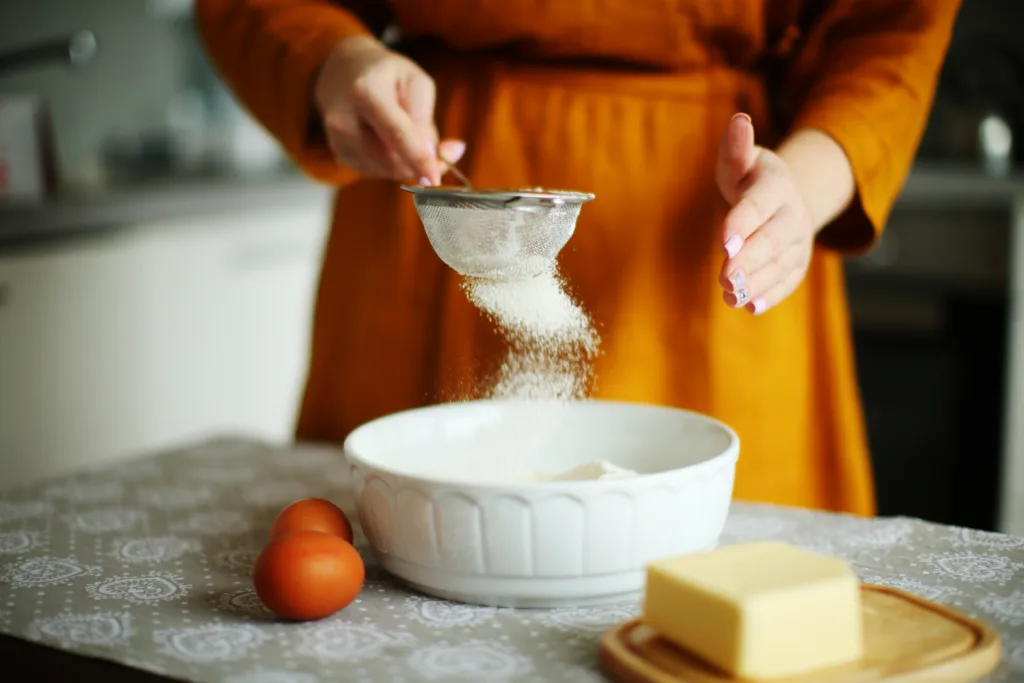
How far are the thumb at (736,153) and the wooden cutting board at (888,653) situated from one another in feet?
1.14

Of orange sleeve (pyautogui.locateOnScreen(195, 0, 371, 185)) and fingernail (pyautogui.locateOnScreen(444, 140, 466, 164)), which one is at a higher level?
orange sleeve (pyautogui.locateOnScreen(195, 0, 371, 185))

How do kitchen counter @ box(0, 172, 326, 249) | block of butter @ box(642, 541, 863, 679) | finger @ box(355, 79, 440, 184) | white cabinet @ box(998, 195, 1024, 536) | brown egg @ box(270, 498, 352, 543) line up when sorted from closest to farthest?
block of butter @ box(642, 541, 863, 679) < brown egg @ box(270, 498, 352, 543) < finger @ box(355, 79, 440, 184) < kitchen counter @ box(0, 172, 326, 249) < white cabinet @ box(998, 195, 1024, 536)

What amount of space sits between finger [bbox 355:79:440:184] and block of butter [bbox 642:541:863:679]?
1.36 feet

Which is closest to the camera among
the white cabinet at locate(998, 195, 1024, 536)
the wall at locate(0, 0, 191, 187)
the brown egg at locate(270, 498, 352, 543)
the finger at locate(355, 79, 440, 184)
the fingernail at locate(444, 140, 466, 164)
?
the brown egg at locate(270, 498, 352, 543)

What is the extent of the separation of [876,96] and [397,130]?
0.43 m

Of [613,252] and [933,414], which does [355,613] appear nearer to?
[613,252]

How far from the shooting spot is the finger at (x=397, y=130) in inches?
32.9

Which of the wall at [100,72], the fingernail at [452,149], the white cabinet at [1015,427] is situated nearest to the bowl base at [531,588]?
the fingernail at [452,149]

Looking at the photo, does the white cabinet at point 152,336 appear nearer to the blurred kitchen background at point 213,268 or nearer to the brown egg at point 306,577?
the blurred kitchen background at point 213,268

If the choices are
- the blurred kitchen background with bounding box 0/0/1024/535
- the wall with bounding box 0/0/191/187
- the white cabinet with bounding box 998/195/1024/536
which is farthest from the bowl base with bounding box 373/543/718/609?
the wall with bounding box 0/0/191/187

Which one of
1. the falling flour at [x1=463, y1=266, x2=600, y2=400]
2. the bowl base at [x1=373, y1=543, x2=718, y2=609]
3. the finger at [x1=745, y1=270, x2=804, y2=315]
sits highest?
the finger at [x1=745, y1=270, x2=804, y2=315]

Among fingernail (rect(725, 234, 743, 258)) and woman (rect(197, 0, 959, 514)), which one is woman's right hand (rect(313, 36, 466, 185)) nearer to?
woman (rect(197, 0, 959, 514))

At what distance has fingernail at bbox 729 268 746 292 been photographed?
0.74 m

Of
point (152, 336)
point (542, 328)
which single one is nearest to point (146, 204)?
point (152, 336)
